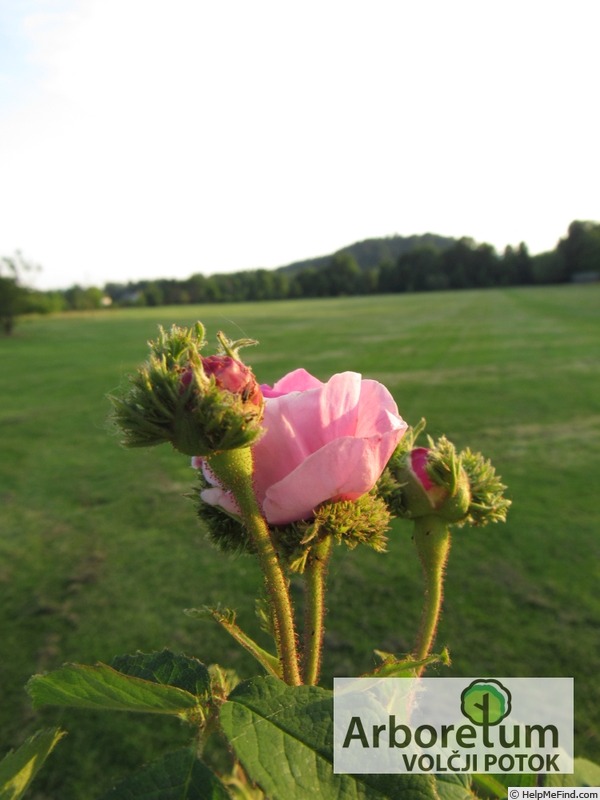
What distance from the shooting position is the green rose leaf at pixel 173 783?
47cm

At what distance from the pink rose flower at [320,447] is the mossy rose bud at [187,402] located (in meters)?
0.04

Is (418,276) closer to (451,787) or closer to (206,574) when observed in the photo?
(206,574)

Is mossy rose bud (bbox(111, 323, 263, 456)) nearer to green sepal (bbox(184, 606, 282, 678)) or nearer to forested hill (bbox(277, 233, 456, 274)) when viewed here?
green sepal (bbox(184, 606, 282, 678))

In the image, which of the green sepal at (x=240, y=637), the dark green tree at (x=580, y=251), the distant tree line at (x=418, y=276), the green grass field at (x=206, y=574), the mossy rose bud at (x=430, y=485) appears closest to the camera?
the green sepal at (x=240, y=637)

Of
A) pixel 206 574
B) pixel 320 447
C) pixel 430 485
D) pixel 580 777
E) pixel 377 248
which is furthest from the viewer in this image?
pixel 377 248

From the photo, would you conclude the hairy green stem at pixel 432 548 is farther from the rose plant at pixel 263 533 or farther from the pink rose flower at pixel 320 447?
the pink rose flower at pixel 320 447

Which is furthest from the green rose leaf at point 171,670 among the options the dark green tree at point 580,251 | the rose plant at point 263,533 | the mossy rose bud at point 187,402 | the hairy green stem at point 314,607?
the dark green tree at point 580,251

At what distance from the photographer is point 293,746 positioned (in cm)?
49

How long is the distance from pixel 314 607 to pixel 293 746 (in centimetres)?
16

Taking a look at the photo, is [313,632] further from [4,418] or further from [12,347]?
[12,347]

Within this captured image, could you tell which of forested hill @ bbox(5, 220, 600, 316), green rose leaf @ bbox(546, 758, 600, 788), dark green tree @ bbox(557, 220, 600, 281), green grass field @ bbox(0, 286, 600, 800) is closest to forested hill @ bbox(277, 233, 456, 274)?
forested hill @ bbox(5, 220, 600, 316)

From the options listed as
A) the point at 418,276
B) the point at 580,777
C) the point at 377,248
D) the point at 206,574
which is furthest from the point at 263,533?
the point at 377,248

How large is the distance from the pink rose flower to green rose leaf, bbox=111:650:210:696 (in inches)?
5.6

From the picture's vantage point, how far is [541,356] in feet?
50.4
